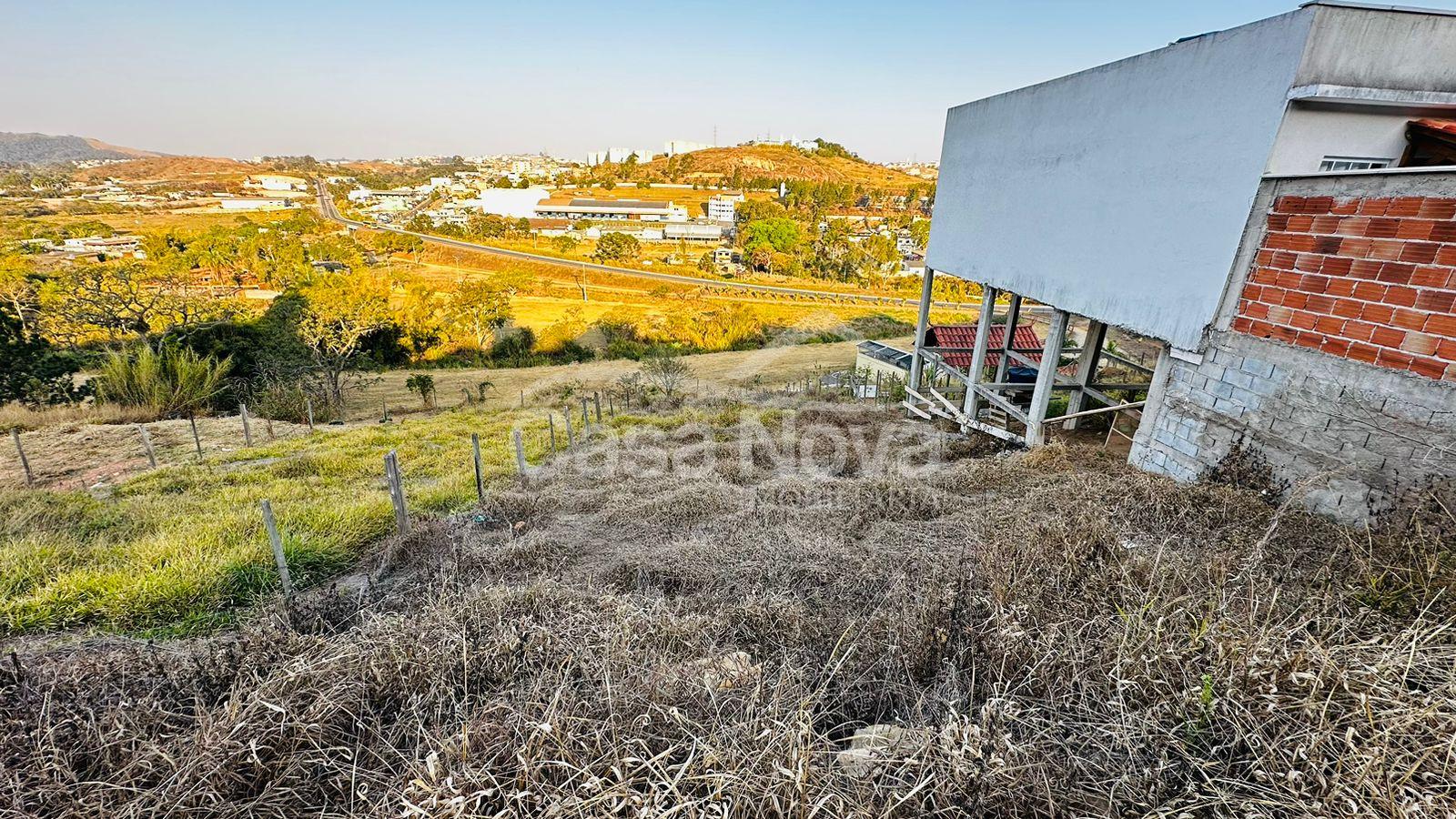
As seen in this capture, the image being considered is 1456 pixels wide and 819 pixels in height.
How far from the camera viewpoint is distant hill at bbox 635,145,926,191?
110 metres

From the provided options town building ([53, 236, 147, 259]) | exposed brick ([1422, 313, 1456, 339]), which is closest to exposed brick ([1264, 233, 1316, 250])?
exposed brick ([1422, 313, 1456, 339])

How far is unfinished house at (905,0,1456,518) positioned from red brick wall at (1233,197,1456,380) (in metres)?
0.01

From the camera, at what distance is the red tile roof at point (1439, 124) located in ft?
16.7

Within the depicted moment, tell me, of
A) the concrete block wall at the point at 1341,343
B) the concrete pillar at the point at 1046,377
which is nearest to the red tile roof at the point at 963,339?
the concrete pillar at the point at 1046,377

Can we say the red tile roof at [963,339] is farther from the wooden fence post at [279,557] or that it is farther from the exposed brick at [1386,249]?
the wooden fence post at [279,557]

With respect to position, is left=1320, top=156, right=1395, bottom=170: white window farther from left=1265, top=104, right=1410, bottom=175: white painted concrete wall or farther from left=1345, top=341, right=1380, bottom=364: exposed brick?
left=1345, top=341, right=1380, bottom=364: exposed brick

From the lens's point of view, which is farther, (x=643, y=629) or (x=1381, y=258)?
(x=1381, y=258)

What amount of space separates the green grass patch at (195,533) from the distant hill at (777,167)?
344ft

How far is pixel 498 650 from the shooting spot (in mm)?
2725

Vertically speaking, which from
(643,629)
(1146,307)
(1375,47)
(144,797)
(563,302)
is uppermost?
(1375,47)

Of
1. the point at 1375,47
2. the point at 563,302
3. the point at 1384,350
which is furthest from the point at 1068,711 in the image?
the point at 563,302

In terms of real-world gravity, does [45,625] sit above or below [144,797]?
below

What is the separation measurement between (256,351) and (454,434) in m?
12.7

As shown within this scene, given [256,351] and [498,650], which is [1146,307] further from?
[256,351]
